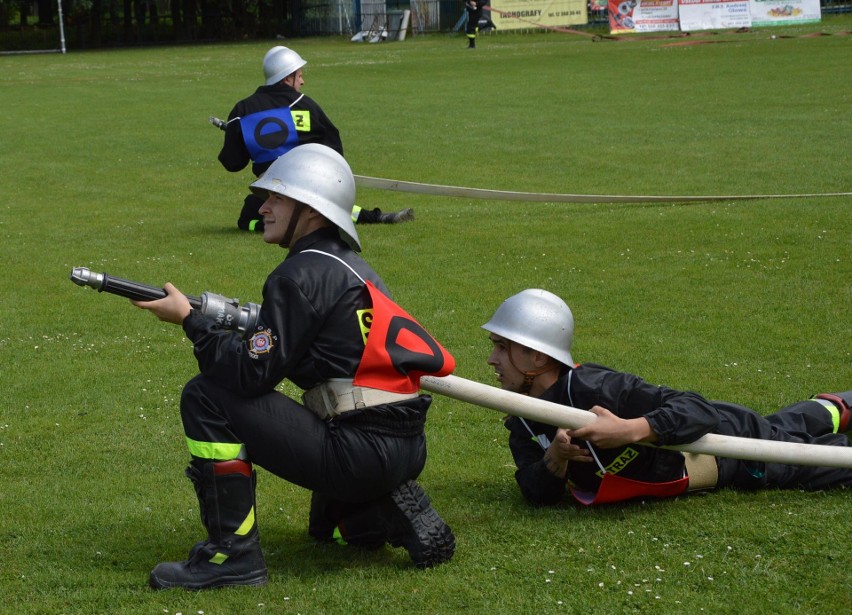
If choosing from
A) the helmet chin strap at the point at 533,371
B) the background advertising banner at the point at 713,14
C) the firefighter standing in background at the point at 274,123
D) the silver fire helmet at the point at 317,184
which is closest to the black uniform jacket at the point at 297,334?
the silver fire helmet at the point at 317,184

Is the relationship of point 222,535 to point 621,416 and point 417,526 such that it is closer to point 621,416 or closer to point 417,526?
point 417,526

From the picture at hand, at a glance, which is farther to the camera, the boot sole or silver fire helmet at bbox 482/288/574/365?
silver fire helmet at bbox 482/288/574/365

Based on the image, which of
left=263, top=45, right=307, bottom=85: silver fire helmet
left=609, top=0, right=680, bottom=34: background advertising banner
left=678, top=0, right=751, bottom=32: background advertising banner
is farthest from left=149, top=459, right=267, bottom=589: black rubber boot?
left=609, top=0, right=680, bottom=34: background advertising banner

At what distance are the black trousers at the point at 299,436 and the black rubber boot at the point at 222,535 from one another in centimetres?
8

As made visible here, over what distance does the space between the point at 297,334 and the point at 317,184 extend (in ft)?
2.14

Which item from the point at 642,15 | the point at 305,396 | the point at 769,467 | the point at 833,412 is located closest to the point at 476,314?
the point at 833,412

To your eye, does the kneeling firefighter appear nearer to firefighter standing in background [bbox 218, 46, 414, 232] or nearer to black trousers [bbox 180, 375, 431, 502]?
black trousers [bbox 180, 375, 431, 502]

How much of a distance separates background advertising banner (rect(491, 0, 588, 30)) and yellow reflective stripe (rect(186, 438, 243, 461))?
44.8m

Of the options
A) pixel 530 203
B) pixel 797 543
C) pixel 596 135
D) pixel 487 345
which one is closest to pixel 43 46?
pixel 596 135

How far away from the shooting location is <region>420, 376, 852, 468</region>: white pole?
4895 millimetres

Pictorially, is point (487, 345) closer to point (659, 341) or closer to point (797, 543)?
point (659, 341)

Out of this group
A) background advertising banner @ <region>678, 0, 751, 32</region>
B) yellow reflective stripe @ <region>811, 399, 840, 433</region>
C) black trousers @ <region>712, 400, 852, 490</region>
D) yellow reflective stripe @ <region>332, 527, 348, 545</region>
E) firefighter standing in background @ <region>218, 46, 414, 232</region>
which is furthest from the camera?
background advertising banner @ <region>678, 0, 751, 32</region>

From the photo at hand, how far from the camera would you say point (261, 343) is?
4.32m

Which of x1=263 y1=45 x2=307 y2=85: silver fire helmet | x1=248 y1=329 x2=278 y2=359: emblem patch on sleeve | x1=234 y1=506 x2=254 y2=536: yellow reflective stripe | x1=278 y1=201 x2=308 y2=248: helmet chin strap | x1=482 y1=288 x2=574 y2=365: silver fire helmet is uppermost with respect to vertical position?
x1=263 y1=45 x2=307 y2=85: silver fire helmet
